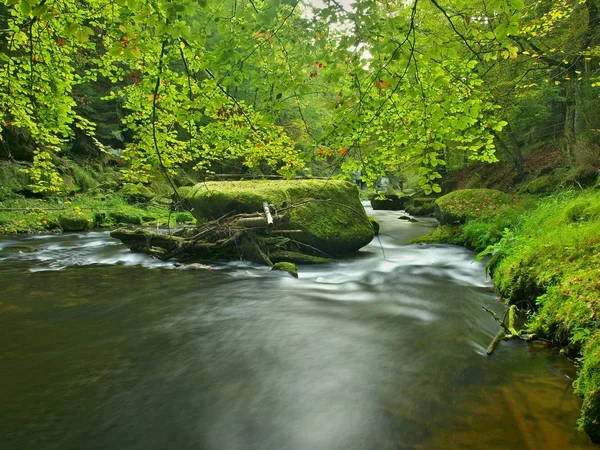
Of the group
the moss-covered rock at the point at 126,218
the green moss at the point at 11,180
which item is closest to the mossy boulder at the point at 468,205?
the moss-covered rock at the point at 126,218

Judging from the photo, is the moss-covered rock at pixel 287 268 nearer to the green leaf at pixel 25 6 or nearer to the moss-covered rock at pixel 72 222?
the green leaf at pixel 25 6

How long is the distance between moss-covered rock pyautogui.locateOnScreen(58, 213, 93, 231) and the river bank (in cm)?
1285

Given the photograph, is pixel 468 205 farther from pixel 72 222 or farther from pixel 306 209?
pixel 72 222

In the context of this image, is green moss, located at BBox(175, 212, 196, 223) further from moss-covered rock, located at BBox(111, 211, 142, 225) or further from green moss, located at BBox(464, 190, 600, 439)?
green moss, located at BBox(464, 190, 600, 439)

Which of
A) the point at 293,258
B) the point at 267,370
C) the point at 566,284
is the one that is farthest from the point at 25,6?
the point at 293,258

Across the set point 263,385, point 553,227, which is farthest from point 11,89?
point 553,227

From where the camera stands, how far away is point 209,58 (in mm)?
2436

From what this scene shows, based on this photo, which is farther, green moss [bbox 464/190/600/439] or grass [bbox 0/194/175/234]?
grass [bbox 0/194/175/234]

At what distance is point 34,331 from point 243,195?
16.9 ft

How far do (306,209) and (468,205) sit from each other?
546 cm

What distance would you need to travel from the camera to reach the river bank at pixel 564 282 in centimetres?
270

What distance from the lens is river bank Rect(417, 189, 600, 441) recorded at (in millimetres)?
2699

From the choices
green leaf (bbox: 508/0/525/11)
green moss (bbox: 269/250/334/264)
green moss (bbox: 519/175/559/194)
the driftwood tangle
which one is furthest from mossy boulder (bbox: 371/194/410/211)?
green leaf (bbox: 508/0/525/11)

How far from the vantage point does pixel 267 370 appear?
3.62 metres
